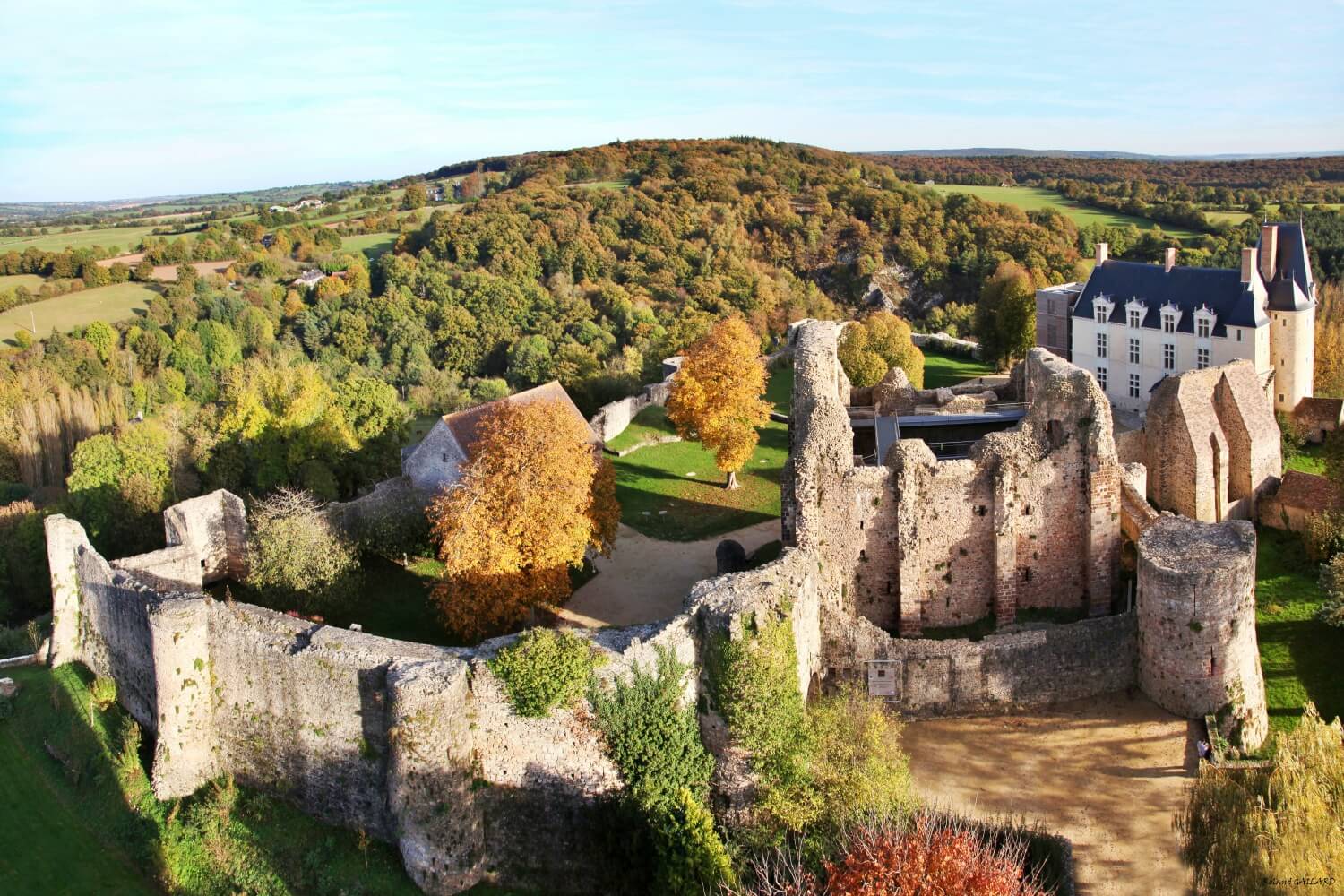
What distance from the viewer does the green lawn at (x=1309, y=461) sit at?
3450 cm

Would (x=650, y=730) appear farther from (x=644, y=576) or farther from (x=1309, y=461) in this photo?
(x=1309, y=461)

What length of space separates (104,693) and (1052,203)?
8468cm

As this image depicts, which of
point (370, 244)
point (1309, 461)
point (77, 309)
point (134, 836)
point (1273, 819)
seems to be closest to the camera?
point (1273, 819)

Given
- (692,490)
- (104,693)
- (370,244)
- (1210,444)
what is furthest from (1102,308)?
(370,244)

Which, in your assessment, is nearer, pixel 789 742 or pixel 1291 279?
pixel 789 742

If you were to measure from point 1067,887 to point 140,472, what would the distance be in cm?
3042

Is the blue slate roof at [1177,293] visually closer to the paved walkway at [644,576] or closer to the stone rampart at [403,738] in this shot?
the paved walkway at [644,576]

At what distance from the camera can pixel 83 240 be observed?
107m

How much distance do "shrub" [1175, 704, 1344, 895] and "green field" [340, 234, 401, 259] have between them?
8197 centimetres

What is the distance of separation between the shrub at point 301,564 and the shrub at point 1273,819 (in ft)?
62.0

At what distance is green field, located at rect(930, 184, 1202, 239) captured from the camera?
3120 inches

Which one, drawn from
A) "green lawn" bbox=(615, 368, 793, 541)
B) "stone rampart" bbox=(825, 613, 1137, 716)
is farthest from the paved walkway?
"stone rampart" bbox=(825, 613, 1137, 716)

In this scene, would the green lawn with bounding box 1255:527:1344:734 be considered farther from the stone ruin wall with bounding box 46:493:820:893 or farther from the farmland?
the farmland

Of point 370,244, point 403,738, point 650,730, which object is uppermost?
point 370,244
